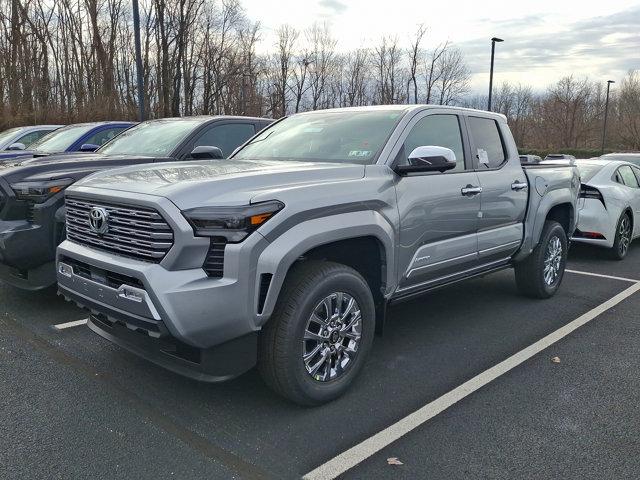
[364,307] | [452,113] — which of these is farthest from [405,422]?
[452,113]

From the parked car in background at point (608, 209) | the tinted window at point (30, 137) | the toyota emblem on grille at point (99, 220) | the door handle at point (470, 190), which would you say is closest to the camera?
the toyota emblem on grille at point (99, 220)

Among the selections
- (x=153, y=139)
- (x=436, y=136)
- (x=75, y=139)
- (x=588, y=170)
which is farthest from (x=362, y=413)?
(x=75, y=139)

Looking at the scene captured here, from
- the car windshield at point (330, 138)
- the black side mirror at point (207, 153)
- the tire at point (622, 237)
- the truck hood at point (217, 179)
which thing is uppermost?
the car windshield at point (330, 138)

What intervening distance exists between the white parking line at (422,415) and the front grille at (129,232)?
140cm

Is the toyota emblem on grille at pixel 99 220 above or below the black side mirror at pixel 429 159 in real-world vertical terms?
below

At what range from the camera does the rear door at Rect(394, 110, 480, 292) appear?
391cm

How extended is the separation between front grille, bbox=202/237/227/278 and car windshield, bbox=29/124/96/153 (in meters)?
6.32

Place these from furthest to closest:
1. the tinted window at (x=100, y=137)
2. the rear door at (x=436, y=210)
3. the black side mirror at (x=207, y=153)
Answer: the tinted window at (x=100, y=137), the black side mirror at (x=207, y=153), the rear door at (x=436, y=210)

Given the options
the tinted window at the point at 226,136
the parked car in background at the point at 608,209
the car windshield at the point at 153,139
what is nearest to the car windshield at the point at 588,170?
the parked car in background at the point at 608,209

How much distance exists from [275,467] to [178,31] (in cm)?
3373

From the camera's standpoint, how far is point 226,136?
6785 mm

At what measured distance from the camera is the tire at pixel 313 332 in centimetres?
313

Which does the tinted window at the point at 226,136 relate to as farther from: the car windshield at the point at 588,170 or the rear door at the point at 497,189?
the car windshield at the point at 588,170

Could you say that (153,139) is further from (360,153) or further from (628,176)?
(628,176)
